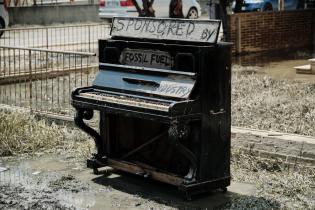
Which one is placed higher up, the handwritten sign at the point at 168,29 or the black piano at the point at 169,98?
the handwritten sign at the point at 168,29

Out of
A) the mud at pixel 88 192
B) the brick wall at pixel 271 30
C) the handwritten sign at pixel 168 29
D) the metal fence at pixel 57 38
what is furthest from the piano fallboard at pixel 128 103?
the metal fence at pixel 57 38

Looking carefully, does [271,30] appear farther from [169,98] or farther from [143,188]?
[169,98]

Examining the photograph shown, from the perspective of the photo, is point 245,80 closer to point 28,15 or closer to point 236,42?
point 236,42

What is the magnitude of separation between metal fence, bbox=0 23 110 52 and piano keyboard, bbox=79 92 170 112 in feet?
35.8

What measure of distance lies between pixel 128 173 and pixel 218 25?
201cm

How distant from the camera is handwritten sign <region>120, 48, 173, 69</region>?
20.7ft

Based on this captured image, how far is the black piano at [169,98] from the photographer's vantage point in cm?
598

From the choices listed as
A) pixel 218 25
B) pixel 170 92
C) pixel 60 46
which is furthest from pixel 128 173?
pixel 60 46

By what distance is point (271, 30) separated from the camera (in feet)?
59.5

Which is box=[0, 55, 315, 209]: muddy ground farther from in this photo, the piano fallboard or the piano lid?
the piano lid

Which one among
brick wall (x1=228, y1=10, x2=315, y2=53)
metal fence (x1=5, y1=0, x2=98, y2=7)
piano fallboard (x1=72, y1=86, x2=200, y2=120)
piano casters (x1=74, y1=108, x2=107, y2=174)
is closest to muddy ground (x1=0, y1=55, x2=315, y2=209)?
piano casters (x1=74, y1=108, x2=107, y2=174)

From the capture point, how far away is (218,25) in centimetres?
594

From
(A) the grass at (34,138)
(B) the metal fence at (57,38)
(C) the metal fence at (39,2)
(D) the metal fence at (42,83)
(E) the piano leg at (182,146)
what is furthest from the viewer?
(C) the metal fence at (39,2)

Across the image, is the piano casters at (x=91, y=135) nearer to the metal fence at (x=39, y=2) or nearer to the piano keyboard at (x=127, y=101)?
the piano keyboard at (x=127, y=101)
